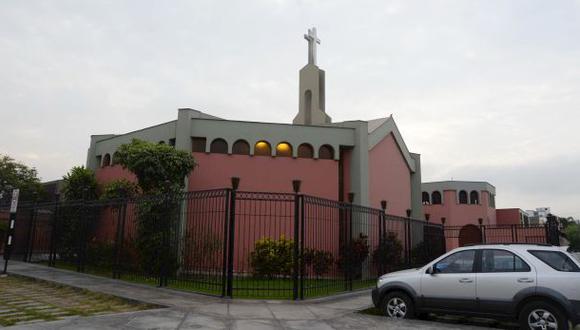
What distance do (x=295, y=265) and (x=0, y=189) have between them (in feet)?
96.8

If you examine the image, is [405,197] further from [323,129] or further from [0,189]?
[0,189]

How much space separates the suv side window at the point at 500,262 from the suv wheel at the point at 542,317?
0.63 m

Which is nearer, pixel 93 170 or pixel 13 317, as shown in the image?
pixel 13 317

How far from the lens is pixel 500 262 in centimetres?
773

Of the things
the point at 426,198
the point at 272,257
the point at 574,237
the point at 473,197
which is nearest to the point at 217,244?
the point at 272,257

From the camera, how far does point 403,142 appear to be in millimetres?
23047

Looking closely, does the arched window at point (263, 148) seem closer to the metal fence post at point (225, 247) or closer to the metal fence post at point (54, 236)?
the metal fence post at point (225, 247)

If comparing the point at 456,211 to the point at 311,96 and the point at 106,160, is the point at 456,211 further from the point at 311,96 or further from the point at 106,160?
the point at 106,160

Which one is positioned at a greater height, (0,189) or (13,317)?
(0,189)

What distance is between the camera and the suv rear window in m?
7.14

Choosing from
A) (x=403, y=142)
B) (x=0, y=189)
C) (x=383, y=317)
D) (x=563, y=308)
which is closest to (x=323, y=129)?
(x=403, y=142)

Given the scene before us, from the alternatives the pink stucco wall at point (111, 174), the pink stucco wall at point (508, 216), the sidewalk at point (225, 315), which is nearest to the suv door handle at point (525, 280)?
the sidewalk at point (225, 315)

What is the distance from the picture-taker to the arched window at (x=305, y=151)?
1872 centimetres

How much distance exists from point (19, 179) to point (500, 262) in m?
33.7
